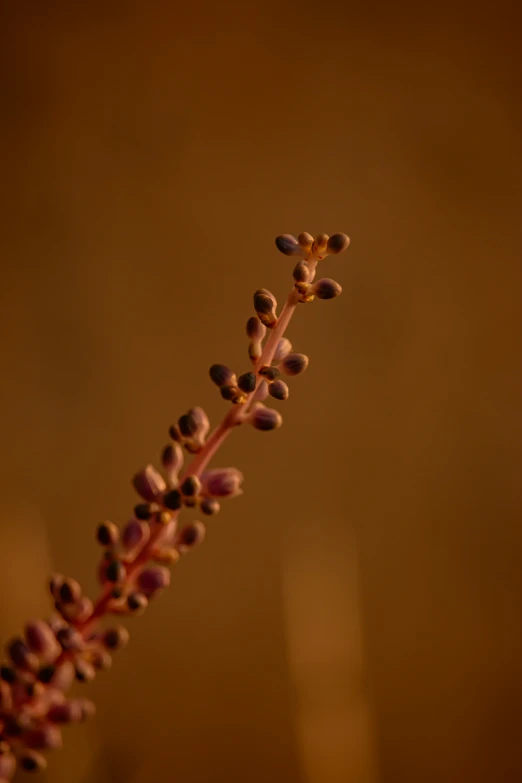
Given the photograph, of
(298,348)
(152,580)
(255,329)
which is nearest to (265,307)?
(255,329)

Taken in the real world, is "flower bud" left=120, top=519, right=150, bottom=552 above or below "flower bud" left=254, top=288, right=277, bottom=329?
below

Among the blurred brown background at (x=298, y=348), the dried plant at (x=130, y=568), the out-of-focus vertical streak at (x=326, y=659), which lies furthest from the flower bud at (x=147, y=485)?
the out-of-focus vertical streak at (x=326, y=659)

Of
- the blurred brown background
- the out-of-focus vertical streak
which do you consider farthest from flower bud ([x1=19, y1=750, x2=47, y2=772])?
the out-of-focus vertical streak

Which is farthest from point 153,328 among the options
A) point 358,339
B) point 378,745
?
point 378,745

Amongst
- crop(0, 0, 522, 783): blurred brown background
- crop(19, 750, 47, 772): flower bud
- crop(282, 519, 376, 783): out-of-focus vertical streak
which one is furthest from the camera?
crop(282, 519, 376, 783): out-of-focus vertical streak

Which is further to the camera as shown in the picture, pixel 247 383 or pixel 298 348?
pixel 298 348

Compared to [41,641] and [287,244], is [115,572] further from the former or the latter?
[287,244]

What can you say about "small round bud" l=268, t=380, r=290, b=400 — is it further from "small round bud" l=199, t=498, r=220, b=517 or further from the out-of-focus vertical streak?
the out-of-focus vertical streak

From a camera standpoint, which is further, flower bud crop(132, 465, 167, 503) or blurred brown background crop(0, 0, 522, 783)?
blurred brown background crop(0, 0, 522, 783)
